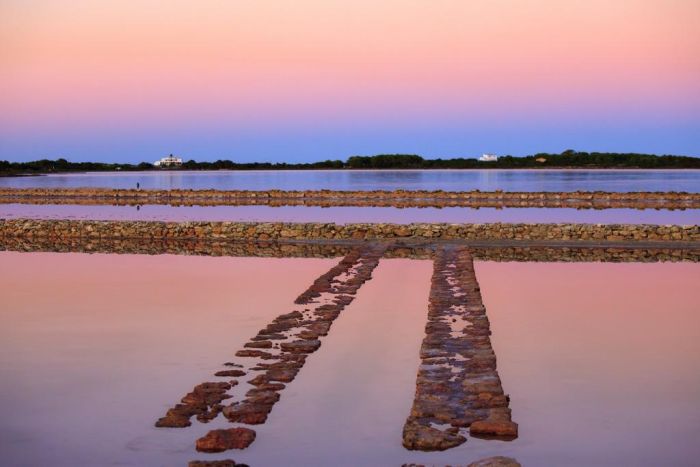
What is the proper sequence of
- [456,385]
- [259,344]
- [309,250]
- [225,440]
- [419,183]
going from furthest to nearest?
[419,183]
[309,250]
[259,344]
[456,385]
[225,440]

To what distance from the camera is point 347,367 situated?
271 inches

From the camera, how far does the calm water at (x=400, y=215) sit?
26.7 metres

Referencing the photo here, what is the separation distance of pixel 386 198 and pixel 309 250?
26.0 meters

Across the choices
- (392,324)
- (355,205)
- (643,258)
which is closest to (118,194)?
(355,205)

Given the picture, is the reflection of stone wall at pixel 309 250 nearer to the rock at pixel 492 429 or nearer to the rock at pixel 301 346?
the rock at pixel 301 346

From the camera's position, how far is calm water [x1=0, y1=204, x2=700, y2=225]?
87.6 ft

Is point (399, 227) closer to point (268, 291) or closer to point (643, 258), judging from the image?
point (643, 258)

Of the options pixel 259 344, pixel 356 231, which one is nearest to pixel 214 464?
pixel 259 344

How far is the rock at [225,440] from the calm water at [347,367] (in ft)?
0.25

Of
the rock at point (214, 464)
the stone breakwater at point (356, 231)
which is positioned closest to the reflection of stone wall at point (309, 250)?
the stone breakwater at point (356, 231)

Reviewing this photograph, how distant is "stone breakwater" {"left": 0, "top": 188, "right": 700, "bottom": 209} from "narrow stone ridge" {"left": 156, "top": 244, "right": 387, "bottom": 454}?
26627mm

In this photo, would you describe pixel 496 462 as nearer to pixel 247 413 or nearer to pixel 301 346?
pixel 247 413

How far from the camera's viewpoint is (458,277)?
1164cm

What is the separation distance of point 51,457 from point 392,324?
14.5ft
